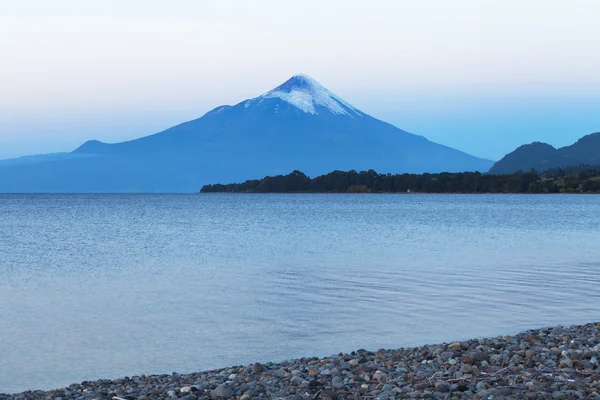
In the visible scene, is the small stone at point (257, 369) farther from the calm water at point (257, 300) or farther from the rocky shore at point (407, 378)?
the calm water at point (257, 300)

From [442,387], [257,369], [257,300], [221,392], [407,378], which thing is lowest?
[257,300]

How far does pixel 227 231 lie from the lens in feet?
208

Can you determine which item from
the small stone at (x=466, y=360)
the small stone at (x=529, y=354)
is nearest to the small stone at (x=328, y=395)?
the small stone at (x=466, y=360)

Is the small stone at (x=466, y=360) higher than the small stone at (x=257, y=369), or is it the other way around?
the small stone at (x=466, y=360)

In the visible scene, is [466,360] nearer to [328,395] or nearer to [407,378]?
[407,378]

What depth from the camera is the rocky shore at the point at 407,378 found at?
1023 cm

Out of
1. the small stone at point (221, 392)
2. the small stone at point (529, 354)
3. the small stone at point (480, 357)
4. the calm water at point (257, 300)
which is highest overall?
the small stone at point (529, 354)

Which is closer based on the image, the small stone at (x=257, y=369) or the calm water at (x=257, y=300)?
the small stone at (x=257, y=369)

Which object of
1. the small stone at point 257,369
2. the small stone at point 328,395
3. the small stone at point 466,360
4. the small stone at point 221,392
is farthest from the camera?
the small stone at point 257,369

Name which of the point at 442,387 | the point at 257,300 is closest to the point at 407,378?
the point at 442,387

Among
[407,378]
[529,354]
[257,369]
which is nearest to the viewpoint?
[407,378]

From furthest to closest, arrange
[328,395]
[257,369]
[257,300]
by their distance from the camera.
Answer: [257,300] → [257,369] → [328,395]

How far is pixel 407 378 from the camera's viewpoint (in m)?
11.3

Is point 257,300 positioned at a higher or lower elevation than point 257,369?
lower
